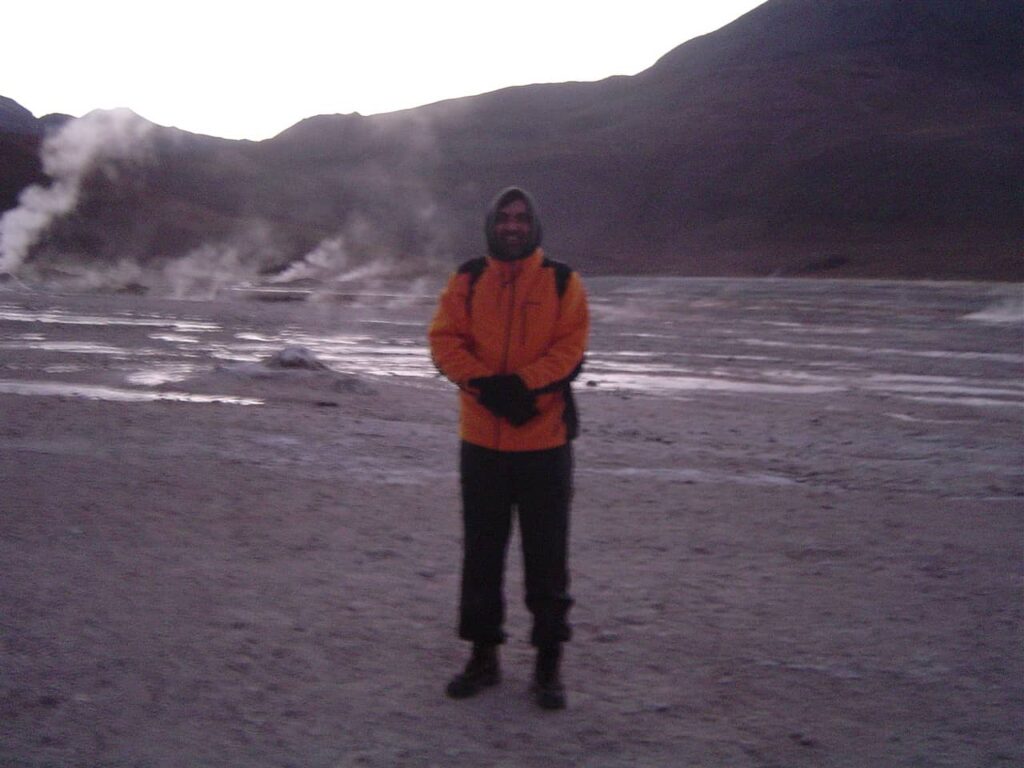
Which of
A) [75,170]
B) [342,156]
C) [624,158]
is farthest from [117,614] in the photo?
[342,156]

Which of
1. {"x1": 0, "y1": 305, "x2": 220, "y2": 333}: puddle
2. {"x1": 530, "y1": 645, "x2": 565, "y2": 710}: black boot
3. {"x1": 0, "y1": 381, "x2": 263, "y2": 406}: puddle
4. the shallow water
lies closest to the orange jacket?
{"x1": 530, "y1": 645, "x2": 565, "y2": 710}: black boot

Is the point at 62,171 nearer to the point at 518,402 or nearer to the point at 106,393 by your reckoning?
the point at 106,393

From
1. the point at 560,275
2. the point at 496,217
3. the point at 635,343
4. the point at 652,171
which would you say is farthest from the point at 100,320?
the point at 652,171

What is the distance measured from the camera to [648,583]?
20.4ft

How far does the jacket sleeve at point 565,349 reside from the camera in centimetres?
438

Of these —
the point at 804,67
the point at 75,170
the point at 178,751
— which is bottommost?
the point at 178,751

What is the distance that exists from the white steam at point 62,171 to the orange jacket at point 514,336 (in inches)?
1603

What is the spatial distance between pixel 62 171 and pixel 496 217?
191ft

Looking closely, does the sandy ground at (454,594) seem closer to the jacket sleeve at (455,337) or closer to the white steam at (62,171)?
the jacket sleeve at (455,337)

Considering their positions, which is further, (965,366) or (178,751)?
(965,366)

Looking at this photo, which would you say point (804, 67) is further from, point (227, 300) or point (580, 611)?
point (580, 611)

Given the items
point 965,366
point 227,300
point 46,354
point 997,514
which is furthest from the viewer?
point 227,300

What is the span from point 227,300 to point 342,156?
81.7 meters

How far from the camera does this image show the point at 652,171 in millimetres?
98812
